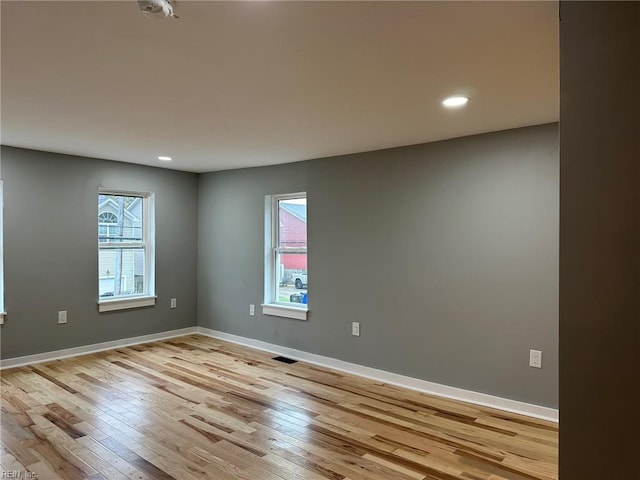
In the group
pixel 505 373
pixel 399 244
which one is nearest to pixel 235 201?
pixel 399 244

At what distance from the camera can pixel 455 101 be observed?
2645 mm

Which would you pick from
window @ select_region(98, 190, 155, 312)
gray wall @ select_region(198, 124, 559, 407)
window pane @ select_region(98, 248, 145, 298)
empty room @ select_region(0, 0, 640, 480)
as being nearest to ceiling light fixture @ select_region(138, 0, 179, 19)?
empty room @ select_region(0, 0, 640, 480)

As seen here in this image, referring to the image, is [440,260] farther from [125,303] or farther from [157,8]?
[125,303]

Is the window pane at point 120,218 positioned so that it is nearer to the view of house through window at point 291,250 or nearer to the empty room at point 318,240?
the empty room at point 318,240

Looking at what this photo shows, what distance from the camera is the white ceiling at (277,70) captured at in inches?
65.1

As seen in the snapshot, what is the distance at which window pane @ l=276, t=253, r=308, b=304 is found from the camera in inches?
192

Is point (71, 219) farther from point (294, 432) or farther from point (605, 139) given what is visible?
point (605, 139)

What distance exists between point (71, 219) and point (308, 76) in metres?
3.59

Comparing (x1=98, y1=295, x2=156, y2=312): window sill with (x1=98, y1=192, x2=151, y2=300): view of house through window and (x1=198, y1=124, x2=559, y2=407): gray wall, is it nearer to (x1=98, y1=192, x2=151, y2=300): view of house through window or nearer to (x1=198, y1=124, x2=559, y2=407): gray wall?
(x1=98, y1=192, x2=151, y2=300): view of house through window

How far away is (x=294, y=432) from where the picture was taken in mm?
2875

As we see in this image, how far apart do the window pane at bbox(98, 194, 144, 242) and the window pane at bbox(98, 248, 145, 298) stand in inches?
6.3

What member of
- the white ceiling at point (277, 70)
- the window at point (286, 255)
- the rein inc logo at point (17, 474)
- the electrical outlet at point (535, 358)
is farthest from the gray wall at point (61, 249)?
the electrical outlet at point (535, 358)

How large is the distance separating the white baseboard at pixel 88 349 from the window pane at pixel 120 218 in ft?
3.97

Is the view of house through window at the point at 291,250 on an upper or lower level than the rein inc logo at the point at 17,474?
upper
